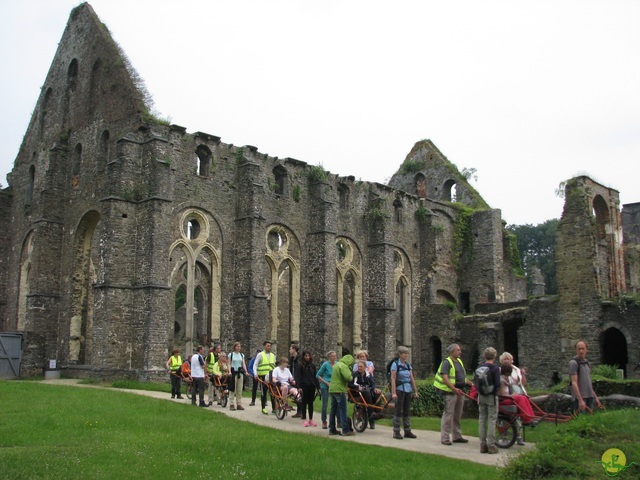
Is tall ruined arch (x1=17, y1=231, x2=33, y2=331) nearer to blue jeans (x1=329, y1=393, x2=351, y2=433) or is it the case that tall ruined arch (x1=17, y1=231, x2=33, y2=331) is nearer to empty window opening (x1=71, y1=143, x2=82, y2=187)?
empty window opening (x1=71, y1=143, x2=82, y2=187)

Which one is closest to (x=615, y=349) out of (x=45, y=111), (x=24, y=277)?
(x=24, y=277)

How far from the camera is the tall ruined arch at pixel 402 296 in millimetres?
34469

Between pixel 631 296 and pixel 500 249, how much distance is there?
14.3m

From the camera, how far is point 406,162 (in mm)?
42219

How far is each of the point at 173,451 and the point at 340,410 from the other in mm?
3820

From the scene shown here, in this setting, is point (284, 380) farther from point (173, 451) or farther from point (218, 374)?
point (173, 451)

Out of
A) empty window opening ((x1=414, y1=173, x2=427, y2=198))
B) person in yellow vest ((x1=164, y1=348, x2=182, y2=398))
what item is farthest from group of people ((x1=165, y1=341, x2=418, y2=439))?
empty window opening ((x1=414, y1=173, x2=427, y2=198))

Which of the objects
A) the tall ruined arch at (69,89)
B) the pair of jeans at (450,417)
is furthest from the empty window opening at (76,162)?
the pair of jeans at (450,417)

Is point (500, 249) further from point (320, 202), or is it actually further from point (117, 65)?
point (117, 65)

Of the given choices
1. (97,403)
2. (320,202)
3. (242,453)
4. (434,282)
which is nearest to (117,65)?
(320,202)

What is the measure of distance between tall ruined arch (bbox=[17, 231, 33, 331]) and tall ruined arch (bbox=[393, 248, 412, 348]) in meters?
16.3

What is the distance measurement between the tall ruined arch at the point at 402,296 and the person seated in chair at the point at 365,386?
20.4 m

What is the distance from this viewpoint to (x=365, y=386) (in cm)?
1392

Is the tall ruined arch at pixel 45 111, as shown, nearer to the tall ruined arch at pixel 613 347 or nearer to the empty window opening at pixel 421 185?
the empty window opening at pixel 421 185
